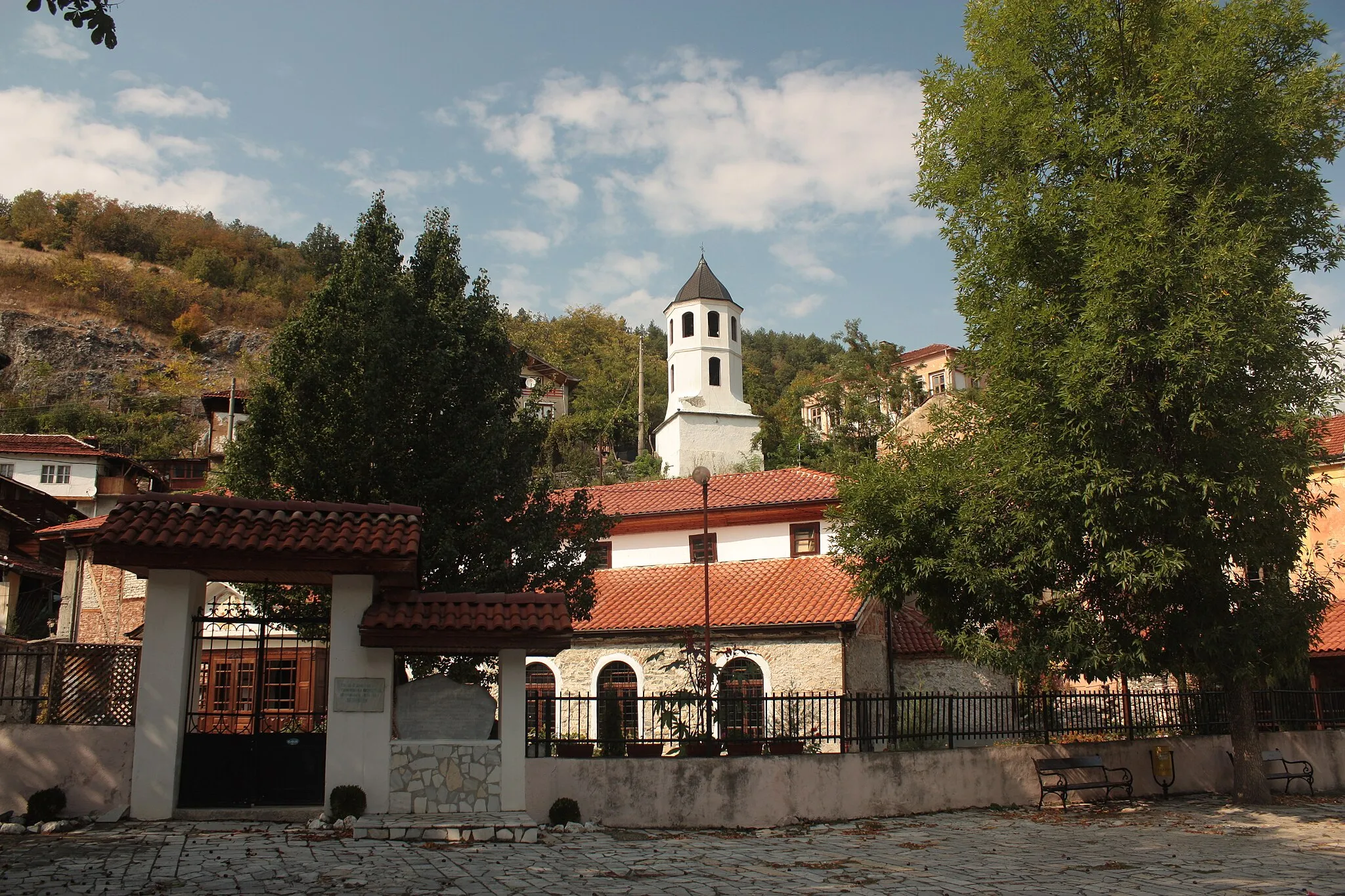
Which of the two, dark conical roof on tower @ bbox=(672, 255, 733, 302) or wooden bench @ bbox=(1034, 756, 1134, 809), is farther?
dark conical roof on tower @ bbox=(672, 255, 733, 302)

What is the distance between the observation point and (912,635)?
25219 mm

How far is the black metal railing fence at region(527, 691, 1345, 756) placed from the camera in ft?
41.5

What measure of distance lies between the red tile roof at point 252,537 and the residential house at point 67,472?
39.7 m

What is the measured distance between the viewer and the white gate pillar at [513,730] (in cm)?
1041

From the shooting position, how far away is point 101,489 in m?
45.6

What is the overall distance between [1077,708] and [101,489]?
4435 centimetres

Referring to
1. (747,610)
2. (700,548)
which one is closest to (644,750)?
(747,610)

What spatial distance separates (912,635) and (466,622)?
56.7ft

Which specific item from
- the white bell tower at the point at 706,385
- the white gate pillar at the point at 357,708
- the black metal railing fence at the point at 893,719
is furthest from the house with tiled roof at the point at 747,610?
the white bell tower at the point at 706,385

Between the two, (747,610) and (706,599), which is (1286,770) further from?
(747,610)

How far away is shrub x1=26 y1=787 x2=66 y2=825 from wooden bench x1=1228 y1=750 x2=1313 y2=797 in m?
16.8

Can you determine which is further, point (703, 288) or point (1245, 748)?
point (703, 288)

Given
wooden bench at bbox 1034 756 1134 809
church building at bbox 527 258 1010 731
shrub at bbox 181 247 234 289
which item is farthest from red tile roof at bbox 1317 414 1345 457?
shrub at bbox 181 247 234 289

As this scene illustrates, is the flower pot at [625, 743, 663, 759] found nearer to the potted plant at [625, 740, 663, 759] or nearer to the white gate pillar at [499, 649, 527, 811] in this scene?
the potted plant at [625, 740, 663, 759]
